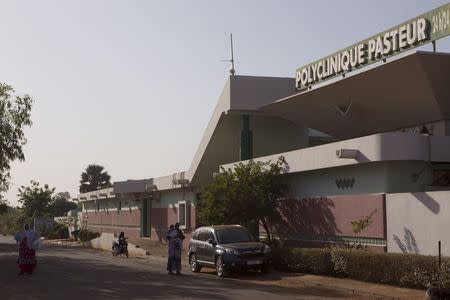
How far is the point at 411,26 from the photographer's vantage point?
2281cm

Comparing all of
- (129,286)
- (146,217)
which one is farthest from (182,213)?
(129,286)

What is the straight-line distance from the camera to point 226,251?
21.0 meters

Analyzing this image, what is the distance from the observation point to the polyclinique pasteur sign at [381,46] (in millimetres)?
21578

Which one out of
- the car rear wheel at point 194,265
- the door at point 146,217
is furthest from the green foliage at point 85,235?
the car rear wheel at point 194,265

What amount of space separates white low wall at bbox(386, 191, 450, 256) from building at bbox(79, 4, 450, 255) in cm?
3

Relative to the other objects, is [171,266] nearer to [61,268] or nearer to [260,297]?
[61,268]

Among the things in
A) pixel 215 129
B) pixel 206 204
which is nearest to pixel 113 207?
pixel 215 129

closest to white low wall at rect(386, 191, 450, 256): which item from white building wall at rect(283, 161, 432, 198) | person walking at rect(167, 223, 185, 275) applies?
white building wall at rect(283, 161, 432, 198)

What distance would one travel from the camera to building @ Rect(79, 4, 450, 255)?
2008 centimetres

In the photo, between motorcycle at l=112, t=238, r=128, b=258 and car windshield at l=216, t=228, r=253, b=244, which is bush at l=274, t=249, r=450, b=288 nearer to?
car windshield at l=216, t=228, r=253, b=244

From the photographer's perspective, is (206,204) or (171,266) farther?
(206,204)

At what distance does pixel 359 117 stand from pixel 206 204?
833 centimetres

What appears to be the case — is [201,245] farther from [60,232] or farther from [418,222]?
[60,232]

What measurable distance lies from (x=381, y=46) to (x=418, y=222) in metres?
8.21
